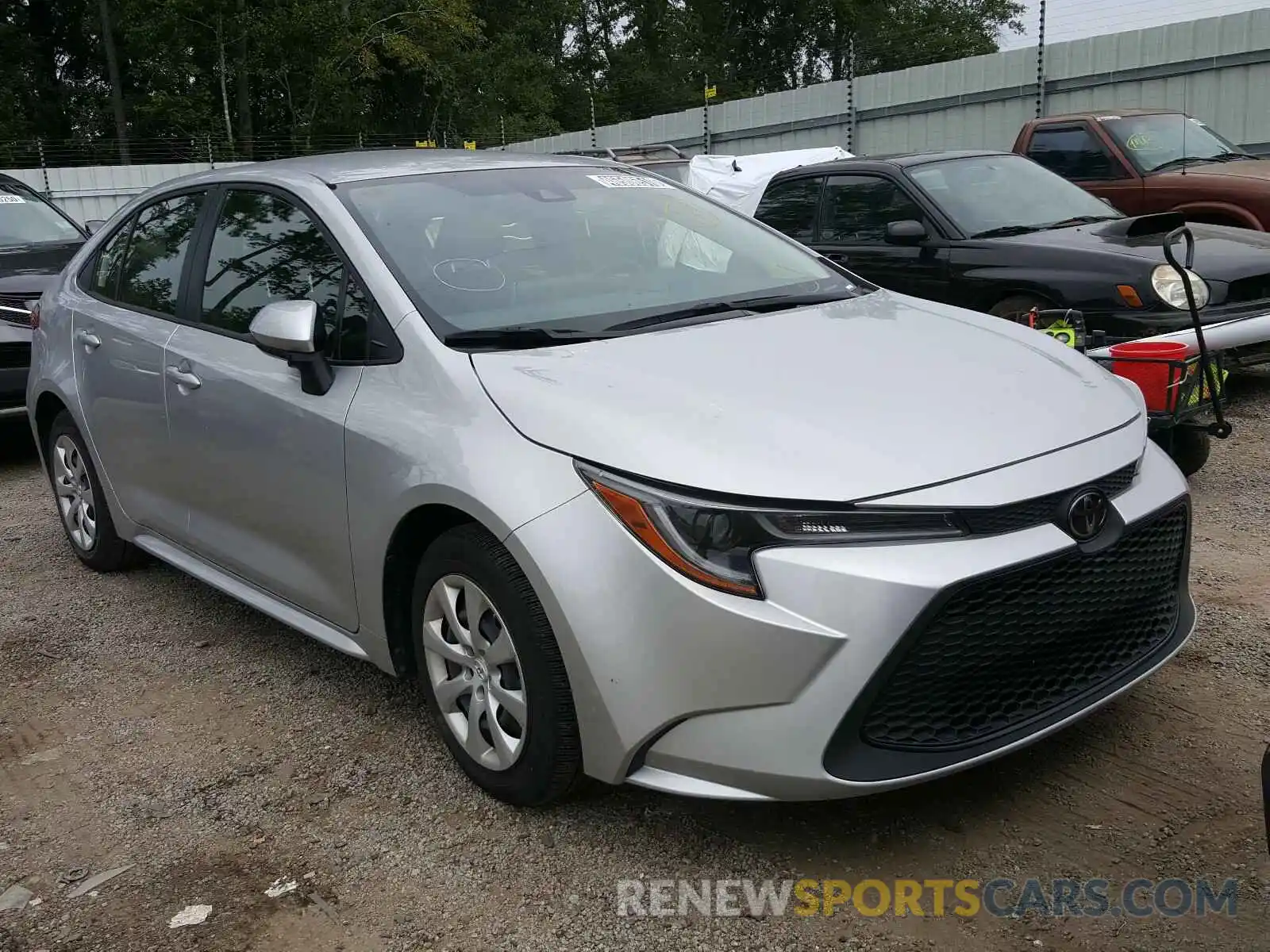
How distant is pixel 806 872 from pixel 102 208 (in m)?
26.1

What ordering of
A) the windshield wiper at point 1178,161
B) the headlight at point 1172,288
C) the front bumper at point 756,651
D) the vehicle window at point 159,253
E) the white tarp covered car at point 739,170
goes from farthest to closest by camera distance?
the white tarp covered car at point 739,170 < the windshield wiper at point 1178,161 < the headlight at point 1172,288 < the vehicle window at point 159,253 < the front bumper at point 756,651

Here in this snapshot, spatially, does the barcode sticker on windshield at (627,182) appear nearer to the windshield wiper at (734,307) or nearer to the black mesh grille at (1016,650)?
the windshield wiper at (734,307)

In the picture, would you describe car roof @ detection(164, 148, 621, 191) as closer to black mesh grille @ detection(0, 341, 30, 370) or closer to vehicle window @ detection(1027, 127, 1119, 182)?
black mesh grille @ detection(0, 341, 30, 370)

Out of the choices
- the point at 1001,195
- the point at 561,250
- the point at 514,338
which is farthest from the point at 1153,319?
the point at 514,338

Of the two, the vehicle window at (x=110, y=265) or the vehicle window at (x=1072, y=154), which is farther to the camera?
the vehicle window at (x=1072, y=154)

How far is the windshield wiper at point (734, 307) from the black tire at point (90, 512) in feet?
8.25

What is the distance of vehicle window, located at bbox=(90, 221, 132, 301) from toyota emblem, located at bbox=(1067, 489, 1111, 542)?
3.55 meters

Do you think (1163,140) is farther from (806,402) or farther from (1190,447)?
(806,402)

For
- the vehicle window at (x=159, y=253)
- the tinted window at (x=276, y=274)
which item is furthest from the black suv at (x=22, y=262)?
the tinted window at (x=276, y=274)

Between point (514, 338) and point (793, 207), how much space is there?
563 cm

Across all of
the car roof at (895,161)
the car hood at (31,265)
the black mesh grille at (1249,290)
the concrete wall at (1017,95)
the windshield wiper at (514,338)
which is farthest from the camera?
the concrete wall at (1017,95)

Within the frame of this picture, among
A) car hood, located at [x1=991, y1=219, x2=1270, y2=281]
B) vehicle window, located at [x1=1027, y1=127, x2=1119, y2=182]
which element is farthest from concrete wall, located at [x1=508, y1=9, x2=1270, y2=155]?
car hood, located at [x1=991, y1=219, x2=1270, y2=281]

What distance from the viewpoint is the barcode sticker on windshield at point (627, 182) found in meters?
4.08

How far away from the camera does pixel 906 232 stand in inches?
280
